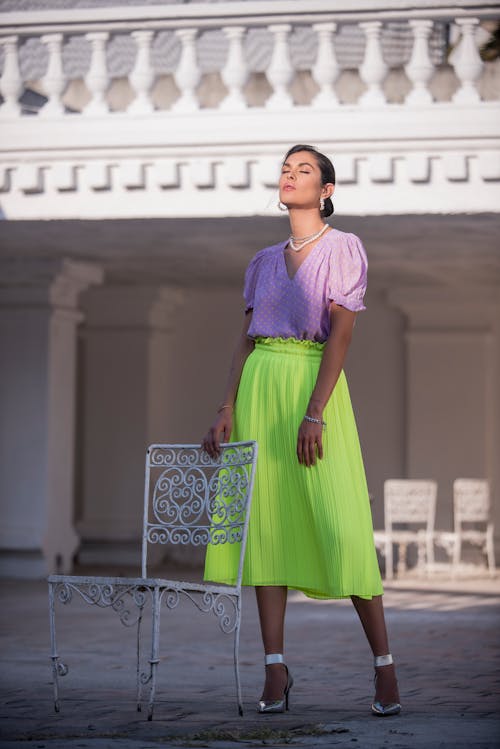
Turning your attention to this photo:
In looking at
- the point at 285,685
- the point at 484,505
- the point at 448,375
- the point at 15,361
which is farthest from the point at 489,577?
the point at 285,685

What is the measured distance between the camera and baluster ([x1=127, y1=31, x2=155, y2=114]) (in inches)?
332

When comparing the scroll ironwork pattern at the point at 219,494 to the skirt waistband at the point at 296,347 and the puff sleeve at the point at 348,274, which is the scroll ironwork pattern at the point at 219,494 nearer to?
the skirt waistband at the point at 296,347

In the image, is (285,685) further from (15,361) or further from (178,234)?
(15,361)

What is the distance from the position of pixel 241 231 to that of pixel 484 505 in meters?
4.06

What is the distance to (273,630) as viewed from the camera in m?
→ 4.23

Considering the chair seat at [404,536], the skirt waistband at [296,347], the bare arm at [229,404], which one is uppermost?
the skirt waistband at [296,347]

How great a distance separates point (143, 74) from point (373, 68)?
136cm

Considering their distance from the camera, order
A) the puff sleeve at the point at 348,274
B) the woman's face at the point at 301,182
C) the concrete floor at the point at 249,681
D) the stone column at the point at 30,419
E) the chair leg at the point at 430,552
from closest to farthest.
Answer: the concrete floor at the point at 249,681, the puff sleeve at the point at 348,274, the woman's face at the point at 301,182, the stone column at the point at 30,419, the chair leg at the point at 430,552

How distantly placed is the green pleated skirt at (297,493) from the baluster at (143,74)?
443 centimetres

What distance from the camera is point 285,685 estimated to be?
4242mm

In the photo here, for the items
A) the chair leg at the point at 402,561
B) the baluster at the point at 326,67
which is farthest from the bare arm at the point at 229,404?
the chair leg at the point at 402,561

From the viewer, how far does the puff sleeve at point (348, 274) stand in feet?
13.9

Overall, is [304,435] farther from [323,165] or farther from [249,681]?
Answer: [249,681]

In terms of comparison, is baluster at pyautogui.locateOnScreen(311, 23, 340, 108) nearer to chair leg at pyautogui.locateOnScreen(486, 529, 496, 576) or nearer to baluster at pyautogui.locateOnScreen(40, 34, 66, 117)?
baluster at pyautogui.locateOnScreen(40, 34, 66, 117)
